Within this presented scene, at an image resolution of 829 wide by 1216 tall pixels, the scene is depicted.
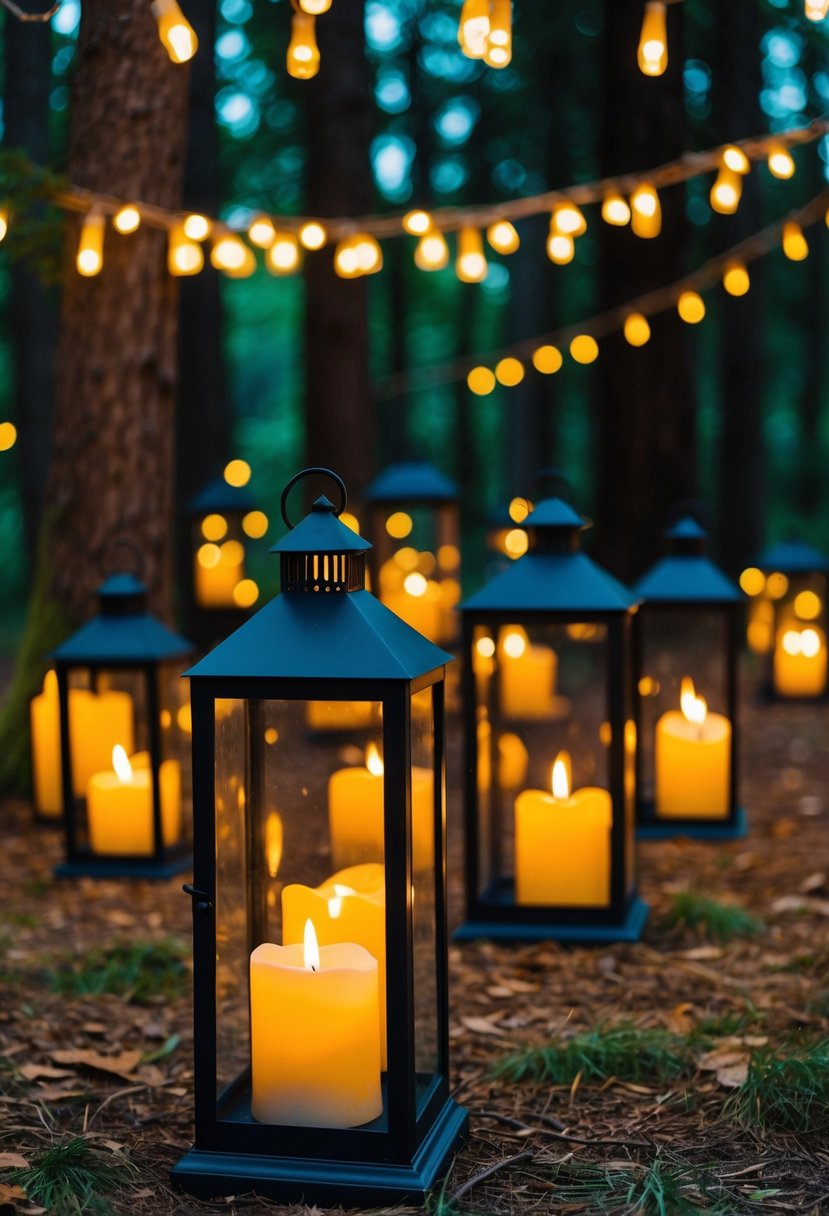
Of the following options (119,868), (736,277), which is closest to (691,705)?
(119,868)

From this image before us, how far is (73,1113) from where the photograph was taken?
3160 mm

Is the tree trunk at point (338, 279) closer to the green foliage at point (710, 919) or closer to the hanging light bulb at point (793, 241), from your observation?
the hanging light bulb at point (793, 241)

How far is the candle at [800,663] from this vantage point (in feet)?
27.4

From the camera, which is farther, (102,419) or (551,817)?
(102,419)

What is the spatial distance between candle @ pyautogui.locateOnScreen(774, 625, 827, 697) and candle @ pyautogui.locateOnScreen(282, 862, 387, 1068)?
594cm

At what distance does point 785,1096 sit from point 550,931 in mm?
1403

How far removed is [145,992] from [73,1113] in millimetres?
849

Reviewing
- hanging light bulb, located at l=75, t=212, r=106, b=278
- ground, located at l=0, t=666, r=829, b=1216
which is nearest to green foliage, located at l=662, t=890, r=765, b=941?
ground, located at l=0, t=666, r=829, b=1216

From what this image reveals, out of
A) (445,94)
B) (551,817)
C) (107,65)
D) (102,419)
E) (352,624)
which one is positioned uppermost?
(445,94)

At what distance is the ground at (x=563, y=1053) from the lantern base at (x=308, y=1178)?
0.04 meters

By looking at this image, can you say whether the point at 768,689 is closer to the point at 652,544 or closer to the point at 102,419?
the point at 652,544

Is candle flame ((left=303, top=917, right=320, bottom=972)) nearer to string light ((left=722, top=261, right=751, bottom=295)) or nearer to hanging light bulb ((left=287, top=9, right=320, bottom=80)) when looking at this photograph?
hanging light bulb ((left=287, top=9, right=320, bottom=80))

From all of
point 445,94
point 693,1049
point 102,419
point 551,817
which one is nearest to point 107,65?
point 102,419

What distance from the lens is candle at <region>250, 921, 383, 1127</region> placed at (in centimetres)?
270
